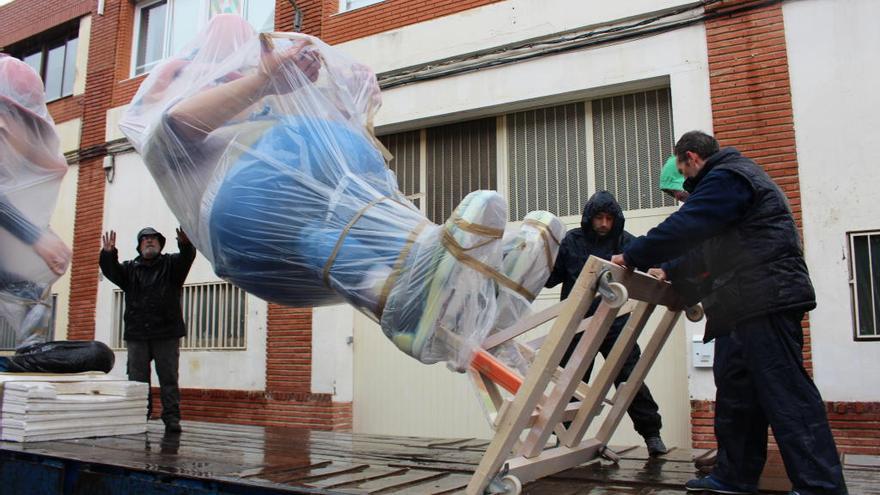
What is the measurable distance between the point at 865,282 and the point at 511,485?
456 centimetres

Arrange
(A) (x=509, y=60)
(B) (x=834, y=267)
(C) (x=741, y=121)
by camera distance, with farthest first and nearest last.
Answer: (A) (x=509, y=60) → (C) (x=741, y=121) → (B) (x=834, y=267)

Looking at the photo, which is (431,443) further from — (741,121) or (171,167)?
(741,121)

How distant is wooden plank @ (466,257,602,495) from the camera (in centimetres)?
270

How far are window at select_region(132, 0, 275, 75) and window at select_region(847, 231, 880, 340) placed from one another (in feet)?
24.4

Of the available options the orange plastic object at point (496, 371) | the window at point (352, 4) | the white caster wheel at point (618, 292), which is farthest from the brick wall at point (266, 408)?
the white caster wheel at point (618, 292)

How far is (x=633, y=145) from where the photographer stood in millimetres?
7141

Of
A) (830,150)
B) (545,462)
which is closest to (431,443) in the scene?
(545,462)

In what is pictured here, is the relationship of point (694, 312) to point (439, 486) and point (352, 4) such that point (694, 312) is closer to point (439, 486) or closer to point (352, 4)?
point (439, 486)

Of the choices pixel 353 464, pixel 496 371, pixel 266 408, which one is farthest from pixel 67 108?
pixel 496 371

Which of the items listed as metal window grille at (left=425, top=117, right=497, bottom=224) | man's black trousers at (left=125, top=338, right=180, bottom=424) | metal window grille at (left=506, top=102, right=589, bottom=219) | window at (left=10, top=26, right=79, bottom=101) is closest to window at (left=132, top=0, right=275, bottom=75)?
window at (left=10, top=26, right=79, bottom=101)

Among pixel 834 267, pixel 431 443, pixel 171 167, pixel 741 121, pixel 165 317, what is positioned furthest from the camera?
pixel 741 121

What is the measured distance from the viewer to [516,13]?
768 cm

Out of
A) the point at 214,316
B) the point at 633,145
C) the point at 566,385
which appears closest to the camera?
the point at 566,385

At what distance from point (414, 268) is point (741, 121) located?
4568 millimetres
